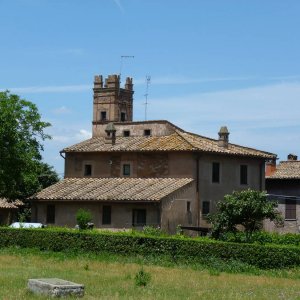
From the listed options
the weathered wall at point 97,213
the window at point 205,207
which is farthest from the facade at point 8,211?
the window at point 205,207

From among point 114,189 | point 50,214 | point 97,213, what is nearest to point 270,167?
point 114,189

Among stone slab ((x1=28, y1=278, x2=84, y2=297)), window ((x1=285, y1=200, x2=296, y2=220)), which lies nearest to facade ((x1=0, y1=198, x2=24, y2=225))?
window ((x1=285, y1=200, x2=296, y2=220))

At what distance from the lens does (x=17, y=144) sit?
49031mm

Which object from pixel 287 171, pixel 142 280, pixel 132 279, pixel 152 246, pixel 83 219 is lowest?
pixel 132 279

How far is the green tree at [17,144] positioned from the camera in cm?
4856

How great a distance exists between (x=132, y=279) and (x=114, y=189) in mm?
24139

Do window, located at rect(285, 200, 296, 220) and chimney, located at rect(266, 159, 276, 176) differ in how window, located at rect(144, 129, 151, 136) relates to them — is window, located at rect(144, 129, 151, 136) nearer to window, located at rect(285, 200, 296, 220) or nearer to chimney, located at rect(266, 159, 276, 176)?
chimney, located at rect(266, 159, 276, 176)

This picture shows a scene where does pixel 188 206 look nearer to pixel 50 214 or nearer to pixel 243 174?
pixel 243 174

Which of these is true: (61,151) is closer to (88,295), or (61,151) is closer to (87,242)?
(87,242)

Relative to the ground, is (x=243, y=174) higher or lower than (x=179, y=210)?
higher

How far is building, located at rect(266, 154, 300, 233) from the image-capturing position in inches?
2226

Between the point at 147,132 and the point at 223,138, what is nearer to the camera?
the point at 223,138

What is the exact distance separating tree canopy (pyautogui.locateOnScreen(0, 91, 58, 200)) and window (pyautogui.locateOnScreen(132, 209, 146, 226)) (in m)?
7.45

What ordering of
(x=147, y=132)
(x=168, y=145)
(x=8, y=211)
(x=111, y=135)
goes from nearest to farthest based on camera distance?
(x=168, y=145), (x=111, y=135), (x=147, y=132), (x=8, y=211)
